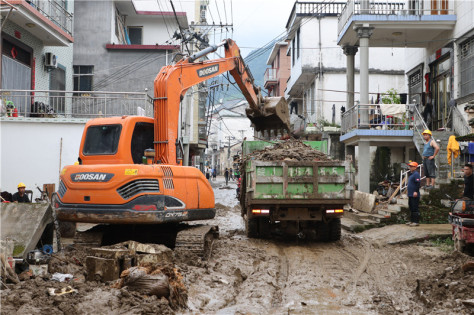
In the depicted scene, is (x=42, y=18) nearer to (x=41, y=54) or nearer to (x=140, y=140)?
(x=41, y=54)

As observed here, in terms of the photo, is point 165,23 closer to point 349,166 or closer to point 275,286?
point 349,166

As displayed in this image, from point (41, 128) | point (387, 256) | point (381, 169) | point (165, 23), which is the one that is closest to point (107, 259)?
point (387, 256)

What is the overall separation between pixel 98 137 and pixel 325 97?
24659 millimetres

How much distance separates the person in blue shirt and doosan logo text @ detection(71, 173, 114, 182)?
335 inches

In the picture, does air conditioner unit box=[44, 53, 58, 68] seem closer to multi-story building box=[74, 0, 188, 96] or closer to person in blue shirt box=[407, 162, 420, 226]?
multi-story building box=[74, 0, 188, 96]

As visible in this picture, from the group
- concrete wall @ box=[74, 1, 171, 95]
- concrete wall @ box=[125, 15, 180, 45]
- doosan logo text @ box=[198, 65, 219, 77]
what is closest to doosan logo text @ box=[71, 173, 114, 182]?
→ doosan logo text @ box=[198, 65, 219, 77]

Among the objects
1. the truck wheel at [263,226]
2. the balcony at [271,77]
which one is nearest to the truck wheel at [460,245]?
the truck wheel at [263,226]

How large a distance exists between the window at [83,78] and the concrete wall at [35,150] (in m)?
9.68

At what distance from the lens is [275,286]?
7.57 meters

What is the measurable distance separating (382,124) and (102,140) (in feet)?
42.2

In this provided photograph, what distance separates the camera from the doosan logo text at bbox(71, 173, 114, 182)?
8617 millimetres

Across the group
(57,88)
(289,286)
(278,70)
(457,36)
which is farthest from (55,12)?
(278,70)

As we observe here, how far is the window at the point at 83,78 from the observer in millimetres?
Answer: 25578

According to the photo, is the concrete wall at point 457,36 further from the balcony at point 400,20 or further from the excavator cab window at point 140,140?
the excavator cab window at point 140,140
